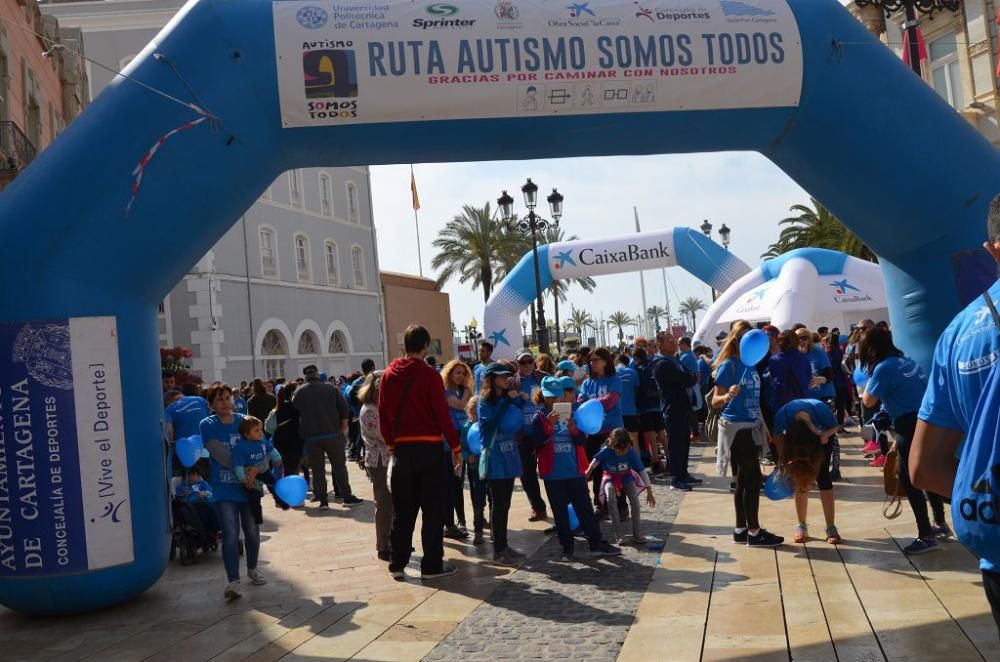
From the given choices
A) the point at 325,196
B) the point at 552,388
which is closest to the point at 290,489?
the point at 552,388

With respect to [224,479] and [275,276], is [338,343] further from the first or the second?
[224,479]

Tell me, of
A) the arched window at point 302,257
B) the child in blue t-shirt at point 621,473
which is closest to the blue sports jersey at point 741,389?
the child in blue t-shirt at point 621,473

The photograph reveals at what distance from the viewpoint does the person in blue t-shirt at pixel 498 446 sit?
26.3ft

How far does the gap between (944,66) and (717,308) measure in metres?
14.4

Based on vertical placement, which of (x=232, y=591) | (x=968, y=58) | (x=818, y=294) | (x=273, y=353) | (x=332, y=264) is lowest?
(x=232, y=591)

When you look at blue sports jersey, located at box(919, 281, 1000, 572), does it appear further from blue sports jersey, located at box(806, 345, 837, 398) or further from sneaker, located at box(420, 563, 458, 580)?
blue sports jersey, located at box(806, 345, 837, 398)

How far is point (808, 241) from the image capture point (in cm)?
3803

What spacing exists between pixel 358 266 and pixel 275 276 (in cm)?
616

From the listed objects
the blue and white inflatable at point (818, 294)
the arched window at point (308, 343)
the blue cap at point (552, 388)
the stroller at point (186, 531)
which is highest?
the arched window at point (308, 343)

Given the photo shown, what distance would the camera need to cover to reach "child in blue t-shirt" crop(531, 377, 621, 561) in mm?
7797

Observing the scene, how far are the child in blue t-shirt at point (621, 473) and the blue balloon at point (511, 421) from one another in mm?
739

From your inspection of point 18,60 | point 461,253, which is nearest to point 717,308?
point 18,60

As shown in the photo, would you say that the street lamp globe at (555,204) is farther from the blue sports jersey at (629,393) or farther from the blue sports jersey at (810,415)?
the blue sports jersey at (810,415)

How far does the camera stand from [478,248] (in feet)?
139
